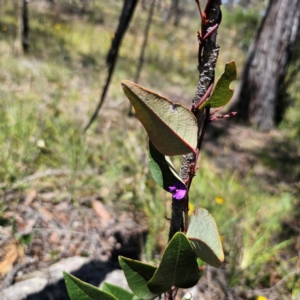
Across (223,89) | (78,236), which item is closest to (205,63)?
(223,89)

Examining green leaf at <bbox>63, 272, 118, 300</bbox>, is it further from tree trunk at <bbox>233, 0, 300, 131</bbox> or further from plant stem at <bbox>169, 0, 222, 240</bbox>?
tree trunk at <bbox>233, 0, 300, 131</bbox>

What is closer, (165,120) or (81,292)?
(165,120)

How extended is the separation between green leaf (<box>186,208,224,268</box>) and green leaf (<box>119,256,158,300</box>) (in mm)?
106

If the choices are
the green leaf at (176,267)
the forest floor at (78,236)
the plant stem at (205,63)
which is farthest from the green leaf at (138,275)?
the forest floor at (78,236)

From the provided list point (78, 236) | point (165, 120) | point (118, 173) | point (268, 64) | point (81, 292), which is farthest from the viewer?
point (268, 64)

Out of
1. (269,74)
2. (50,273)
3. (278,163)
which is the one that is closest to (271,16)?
(269,74)

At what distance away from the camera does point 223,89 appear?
0.52 m

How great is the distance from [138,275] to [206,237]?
170 mm

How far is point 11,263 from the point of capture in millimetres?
1187

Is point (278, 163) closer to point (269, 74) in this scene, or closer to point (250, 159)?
point (250, 159)

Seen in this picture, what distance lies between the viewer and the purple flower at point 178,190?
582mm

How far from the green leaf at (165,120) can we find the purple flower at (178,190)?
0.07m

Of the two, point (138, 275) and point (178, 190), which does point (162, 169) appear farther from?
point (138, 275)

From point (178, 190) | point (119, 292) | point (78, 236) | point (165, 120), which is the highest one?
point (165, 120)
